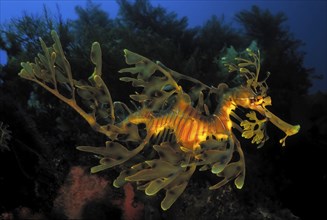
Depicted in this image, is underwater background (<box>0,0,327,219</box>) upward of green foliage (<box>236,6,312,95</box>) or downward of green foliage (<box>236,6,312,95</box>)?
downward

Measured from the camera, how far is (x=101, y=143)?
9.25 ft

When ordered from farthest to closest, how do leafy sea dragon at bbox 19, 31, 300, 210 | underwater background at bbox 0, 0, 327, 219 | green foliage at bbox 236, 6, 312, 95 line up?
green foliage at bbox 236, 6, 312, 95 < underwater background at bbox 0, 0, 327, 219 < leafy sea dragon at bbox 19, 31, 300, 210

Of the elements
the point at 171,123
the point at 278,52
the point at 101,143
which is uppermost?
the point at 278,52

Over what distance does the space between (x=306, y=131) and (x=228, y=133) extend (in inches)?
95.2

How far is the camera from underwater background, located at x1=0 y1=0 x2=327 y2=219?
247 centimetres

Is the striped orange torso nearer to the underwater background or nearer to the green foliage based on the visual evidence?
the underwater background

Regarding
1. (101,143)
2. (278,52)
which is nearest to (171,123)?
(101,143)

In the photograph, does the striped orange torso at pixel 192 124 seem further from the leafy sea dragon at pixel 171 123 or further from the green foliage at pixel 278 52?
the green foliage at pixel 278 52

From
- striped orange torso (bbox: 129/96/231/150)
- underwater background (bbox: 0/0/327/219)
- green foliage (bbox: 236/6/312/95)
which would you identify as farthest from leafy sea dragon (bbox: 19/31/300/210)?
green foliage (bbox: 236/6/312/95)

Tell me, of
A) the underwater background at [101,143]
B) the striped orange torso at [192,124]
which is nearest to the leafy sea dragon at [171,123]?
the striped orange torso at [192,124]

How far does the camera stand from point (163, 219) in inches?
90.0

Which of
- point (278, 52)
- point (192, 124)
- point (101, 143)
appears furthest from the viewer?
point (278, 52)

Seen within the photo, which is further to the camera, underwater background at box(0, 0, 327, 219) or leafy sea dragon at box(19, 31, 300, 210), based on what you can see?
underwater background at box(0, 0, 327, 219)

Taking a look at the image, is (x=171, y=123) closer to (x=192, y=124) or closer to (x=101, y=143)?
(x=192, y=124)
